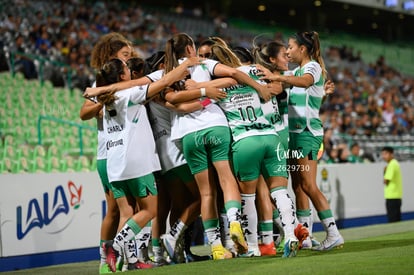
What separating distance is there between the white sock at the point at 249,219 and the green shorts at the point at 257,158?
0.24m

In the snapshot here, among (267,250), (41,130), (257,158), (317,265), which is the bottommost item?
(267,250)

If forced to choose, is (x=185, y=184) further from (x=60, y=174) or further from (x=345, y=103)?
(x=345, y=103)

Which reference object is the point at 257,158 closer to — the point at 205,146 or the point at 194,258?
the point at 205,146

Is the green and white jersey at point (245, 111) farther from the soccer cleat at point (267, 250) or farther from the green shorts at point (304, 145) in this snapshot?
the soccer cleat at point (267, 250)

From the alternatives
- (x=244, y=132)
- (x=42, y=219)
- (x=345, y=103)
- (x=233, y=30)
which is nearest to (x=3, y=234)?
(x=42, y=219)

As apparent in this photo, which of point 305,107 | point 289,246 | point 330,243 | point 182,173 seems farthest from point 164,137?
point 330,243

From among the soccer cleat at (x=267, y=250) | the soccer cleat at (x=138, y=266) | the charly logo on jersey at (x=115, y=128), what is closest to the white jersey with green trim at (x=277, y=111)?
the soccer cleat at (x=267, y=250)

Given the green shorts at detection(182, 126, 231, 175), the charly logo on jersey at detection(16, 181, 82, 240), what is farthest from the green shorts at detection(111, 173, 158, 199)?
the charly logo on jersey at detection(16, 181, 82, 240)

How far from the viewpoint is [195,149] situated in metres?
8.60

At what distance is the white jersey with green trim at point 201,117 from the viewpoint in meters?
8.62

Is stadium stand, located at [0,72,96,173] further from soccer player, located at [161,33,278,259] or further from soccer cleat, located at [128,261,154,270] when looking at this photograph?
soccer player, located at [161,33,278,259]

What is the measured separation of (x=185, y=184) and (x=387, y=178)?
9.82m

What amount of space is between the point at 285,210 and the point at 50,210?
17.1ft

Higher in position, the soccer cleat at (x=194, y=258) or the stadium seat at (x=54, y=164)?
the stadium seat at (x=54, y=164)
